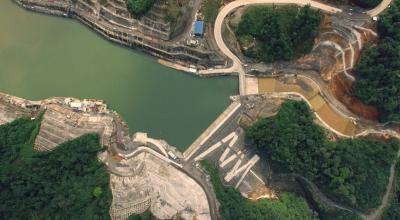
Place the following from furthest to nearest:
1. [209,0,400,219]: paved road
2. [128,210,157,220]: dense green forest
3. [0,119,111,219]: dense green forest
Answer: [209,0,400,219]: paved road < [0,119,111,219]: dense green forest < [128,210,157,220]: dense green forest

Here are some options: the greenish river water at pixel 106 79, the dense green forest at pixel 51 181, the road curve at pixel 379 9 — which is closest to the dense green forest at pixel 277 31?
the greenish river water at pixel 106 79

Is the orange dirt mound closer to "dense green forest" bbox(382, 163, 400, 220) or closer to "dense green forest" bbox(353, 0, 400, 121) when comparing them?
"dense green forest" bbox(353, 0, 400, 121)

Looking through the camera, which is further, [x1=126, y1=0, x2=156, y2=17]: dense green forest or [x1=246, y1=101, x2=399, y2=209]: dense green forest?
[x1=126, y1=0, x2=156, y2=17]: dense green forest

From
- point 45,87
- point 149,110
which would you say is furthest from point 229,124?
point 45,87

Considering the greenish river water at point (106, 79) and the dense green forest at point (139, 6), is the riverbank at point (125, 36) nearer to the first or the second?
the greenish river water at point (106, 79)

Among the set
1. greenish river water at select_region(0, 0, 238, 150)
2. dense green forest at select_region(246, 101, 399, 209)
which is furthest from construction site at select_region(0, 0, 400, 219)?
dense green forest at select_region(246, 101, 399, 209)

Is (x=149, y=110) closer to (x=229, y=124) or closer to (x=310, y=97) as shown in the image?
(x=229, y=124)

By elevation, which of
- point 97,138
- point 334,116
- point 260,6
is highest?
point 260,6
